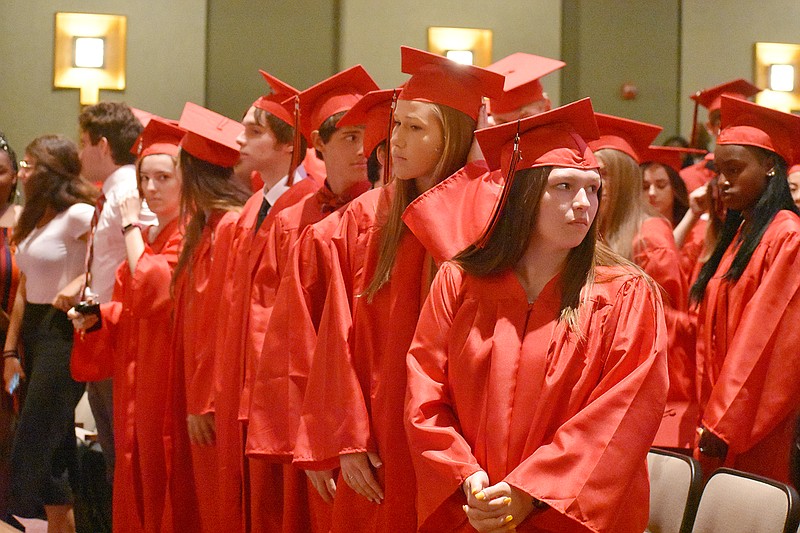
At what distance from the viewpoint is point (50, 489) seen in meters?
4.89

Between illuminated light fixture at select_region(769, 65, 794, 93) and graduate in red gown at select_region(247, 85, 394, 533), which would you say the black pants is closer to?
graduate in red gown at select_region(247, 85, 394, 533)

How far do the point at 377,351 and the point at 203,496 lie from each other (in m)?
1.72

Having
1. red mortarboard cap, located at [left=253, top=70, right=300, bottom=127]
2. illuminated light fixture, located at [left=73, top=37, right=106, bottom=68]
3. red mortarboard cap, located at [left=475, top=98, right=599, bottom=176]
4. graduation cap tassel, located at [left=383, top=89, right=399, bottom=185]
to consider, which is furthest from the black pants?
red mortarboard cap, located at [left=475, top=98, right=599, bottom=176]

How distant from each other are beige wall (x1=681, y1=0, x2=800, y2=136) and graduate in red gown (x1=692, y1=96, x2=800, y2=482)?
3.56 meters

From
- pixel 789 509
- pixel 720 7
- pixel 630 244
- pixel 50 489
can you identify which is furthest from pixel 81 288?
pixel 720 7

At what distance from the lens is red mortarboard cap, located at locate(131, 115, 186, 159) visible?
4746mm

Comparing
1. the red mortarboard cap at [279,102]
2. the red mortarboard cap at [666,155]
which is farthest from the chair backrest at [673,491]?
the red mortarboard cap at [666,155]

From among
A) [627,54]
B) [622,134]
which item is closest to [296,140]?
[622,134]

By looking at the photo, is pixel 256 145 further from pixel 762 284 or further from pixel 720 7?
pixel 720 7

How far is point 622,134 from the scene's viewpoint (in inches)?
169

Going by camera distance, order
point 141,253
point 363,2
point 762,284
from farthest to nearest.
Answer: point 363,2 < point 141,253 < point 762,284

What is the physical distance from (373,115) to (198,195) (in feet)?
4.29

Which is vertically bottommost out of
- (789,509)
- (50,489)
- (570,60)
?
(50,489)

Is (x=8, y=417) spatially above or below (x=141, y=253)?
below
